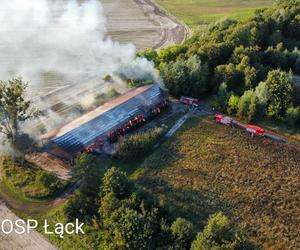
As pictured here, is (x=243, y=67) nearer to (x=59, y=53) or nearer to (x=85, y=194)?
(x=85, y=194)

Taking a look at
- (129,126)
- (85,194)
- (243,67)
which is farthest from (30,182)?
(243,67)

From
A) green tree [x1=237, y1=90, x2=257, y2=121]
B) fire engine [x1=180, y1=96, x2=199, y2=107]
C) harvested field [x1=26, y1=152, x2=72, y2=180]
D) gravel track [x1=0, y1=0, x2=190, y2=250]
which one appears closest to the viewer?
harvested field [x1=26, y1=152, x2=72, y2=180]

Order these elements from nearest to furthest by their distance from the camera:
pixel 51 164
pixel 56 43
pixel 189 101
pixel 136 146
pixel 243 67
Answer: pixel 51 164 → pixel 136 146 → pixel 189 101 → pixel 243 67 → pixel 56 43

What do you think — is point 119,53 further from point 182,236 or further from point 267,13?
point 182,236

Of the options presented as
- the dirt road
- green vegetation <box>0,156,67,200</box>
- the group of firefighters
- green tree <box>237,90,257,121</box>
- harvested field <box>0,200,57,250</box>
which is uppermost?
the dirt road

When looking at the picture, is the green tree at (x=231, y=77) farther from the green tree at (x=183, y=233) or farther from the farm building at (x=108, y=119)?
the green tree at (x=183, y=233)

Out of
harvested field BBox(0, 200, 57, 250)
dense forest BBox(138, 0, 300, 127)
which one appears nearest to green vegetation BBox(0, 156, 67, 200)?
harvested field BBox(0, 200, 57, 250)

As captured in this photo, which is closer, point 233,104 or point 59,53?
point 233,104

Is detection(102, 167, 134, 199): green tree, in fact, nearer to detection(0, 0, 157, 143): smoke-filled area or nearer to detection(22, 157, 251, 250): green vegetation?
detection(22, 157, 251, 250): green vegetation
